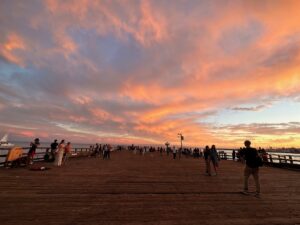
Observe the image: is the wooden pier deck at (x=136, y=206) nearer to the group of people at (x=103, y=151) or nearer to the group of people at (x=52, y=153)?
the group of people at (x=52, y=153)

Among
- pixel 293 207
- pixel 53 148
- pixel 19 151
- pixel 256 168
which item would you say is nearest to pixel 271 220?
pixel 293 207

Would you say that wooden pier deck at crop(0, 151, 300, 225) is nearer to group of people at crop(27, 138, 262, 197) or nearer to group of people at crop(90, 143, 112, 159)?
group of people at crop(27, 138, 262, 197)

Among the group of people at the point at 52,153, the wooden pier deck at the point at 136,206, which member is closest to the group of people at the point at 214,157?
the group of people at the point at 52,153

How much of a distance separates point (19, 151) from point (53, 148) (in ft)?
15.8

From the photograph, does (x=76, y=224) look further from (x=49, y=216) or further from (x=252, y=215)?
(x=252, y=215)

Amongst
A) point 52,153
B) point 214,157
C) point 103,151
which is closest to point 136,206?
point 214,157

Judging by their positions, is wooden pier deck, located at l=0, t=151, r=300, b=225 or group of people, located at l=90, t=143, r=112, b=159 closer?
wooden pier deck, located at l=0, t=151, r=300, b=225

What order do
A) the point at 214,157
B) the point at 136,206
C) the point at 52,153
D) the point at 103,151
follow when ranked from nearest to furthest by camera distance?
the point at 136,206 < the point at 214,157 < the point at 52,153 < the point at 103,151

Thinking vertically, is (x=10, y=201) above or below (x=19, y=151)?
below

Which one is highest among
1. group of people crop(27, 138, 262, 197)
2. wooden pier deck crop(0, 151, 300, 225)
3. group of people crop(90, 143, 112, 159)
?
group of people crop(90, 143, 112, 159)

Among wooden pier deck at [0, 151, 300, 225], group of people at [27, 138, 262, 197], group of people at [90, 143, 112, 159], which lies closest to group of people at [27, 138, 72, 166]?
group of people at [27, 138, 262, 197]

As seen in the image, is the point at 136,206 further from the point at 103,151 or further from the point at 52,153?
the point at 103,151

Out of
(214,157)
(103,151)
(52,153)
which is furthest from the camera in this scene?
(103,151)

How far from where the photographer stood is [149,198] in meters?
7.14
